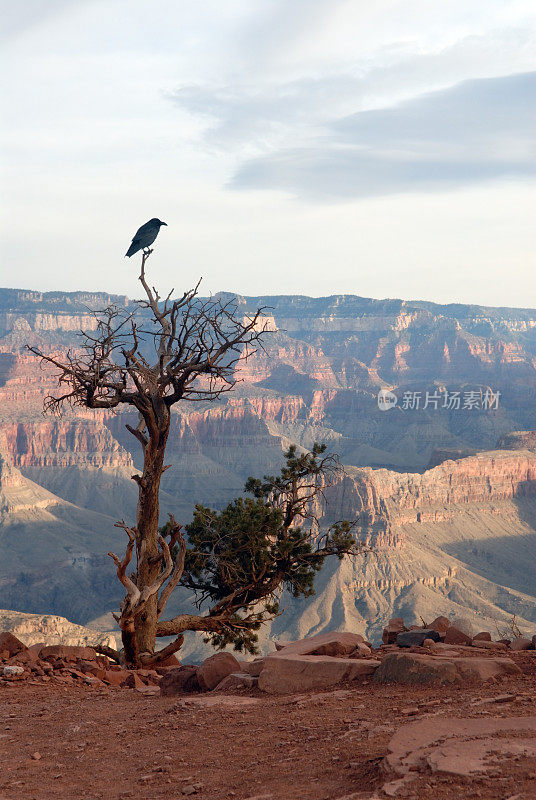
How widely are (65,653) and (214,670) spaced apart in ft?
15.5

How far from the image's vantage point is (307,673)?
14164mm

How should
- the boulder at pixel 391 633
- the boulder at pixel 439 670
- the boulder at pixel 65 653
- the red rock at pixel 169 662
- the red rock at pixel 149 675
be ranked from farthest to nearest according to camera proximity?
1. the red rock at pixel 169 662
2. the boulder at pixel 65 653
3. the boulder at pixel 391 633
4. the red rock at pixel 149 675
5. the boulder at pixel 439 670

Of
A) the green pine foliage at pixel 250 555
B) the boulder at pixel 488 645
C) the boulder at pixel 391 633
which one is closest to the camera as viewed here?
the boulder at pixel 488 645

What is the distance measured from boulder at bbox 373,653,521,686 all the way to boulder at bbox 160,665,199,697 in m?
3.41

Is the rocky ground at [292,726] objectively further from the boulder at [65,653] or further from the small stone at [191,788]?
the boulder at [65,653]

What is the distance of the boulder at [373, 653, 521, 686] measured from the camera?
13102 mm

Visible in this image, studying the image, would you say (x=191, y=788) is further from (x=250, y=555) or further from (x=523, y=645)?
(x=250, y=555)

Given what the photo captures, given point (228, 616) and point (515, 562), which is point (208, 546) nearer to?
point (228, 616)

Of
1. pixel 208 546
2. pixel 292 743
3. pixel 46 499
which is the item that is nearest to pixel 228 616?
pixel 208 546

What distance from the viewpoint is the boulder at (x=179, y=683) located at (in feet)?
49.3

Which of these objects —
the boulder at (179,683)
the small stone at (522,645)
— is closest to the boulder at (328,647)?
the boulder at (179,683)

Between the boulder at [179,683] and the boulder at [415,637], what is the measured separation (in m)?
4.26

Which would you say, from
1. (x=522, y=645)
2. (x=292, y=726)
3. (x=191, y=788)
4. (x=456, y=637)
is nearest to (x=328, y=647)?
(x=456, y=637)

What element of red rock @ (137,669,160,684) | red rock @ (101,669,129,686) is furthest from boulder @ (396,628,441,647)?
red rock @ (101,669,129,686)
